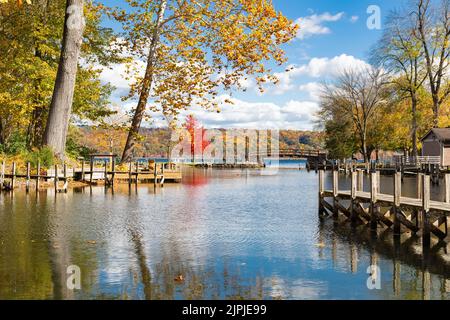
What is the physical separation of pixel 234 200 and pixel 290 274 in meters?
17.5

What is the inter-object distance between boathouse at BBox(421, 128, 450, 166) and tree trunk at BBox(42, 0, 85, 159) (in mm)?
44348

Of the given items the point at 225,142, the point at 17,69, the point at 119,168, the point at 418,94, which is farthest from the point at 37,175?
the point at 225,142

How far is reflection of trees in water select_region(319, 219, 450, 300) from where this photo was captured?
9977 mm

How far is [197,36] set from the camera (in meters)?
37.0

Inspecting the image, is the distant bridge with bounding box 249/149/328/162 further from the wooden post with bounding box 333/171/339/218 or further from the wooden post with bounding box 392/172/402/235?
the wooden post with bounding box 392/172/402/235

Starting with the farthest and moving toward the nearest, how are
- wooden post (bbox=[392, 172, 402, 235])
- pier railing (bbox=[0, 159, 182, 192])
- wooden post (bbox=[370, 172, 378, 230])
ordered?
pier railing (bbox=[0, 159, 182, 192]) < wooden post (bbox=[370, 172, 378, 230]) < wooden post (bbox=[392, 172, 402, 235])

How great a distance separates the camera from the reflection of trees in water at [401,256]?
998 cm

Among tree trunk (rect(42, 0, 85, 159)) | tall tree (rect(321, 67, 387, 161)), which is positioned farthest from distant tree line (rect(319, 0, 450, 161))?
tree trunk (rect(42, 0, 85, 159))

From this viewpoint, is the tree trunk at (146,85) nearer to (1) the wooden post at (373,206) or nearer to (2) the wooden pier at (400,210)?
(2) the wooden pier at (400,210)

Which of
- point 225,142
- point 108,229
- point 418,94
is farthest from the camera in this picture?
point 225,142

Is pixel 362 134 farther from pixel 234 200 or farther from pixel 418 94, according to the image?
pixel 234 200

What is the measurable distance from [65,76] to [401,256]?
83.2 feet

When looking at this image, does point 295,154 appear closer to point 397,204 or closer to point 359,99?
point 359,99

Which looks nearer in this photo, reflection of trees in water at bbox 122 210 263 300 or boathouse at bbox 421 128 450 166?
reflection of trees in water at bbox 122 210 263 300
